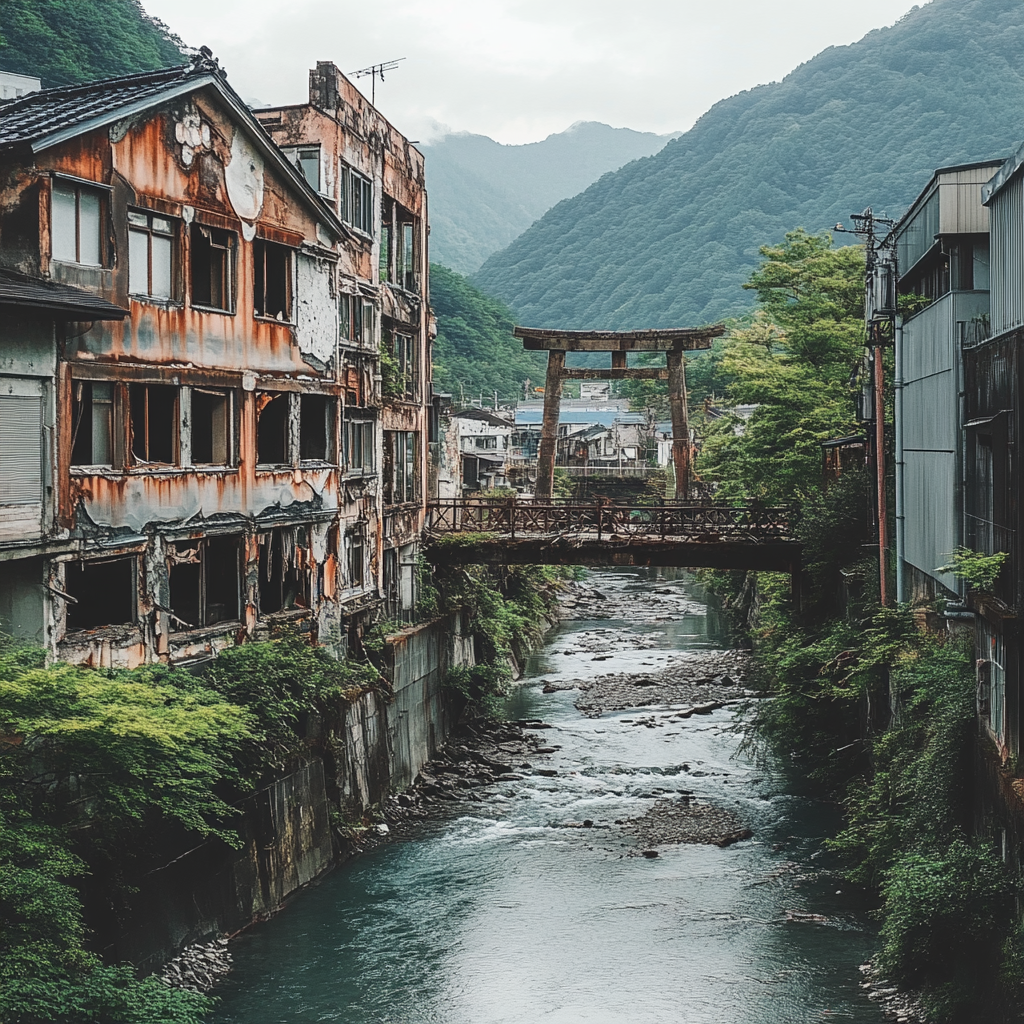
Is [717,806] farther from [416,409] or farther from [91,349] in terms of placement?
[91,349]

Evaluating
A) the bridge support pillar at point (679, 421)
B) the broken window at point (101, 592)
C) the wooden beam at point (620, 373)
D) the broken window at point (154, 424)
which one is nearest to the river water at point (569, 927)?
the broken window at point (101, 592)

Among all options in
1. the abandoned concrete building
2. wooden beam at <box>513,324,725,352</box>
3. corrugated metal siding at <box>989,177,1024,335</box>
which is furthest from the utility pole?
wooden beam at <box>513,324,725,352</box>

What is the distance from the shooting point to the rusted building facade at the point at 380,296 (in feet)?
81.2

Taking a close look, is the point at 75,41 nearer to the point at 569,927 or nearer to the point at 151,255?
the point at 151,255

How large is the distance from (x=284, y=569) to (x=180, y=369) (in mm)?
4832

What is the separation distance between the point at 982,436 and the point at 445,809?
14.7 metres

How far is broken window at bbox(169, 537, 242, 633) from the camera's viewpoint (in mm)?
18953

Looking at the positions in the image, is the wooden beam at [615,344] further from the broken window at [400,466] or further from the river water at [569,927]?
the river water at [569,927]

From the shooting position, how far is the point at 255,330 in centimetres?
2070

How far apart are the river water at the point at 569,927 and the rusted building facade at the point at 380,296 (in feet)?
24.2

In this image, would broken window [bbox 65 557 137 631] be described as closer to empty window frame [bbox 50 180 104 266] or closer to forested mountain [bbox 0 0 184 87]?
empty window frame [bbox 50 180 104 266]

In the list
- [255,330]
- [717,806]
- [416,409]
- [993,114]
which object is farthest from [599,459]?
[993,114]

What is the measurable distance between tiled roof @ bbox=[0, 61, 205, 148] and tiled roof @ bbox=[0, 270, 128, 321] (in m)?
1.85

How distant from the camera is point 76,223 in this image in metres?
16.5
